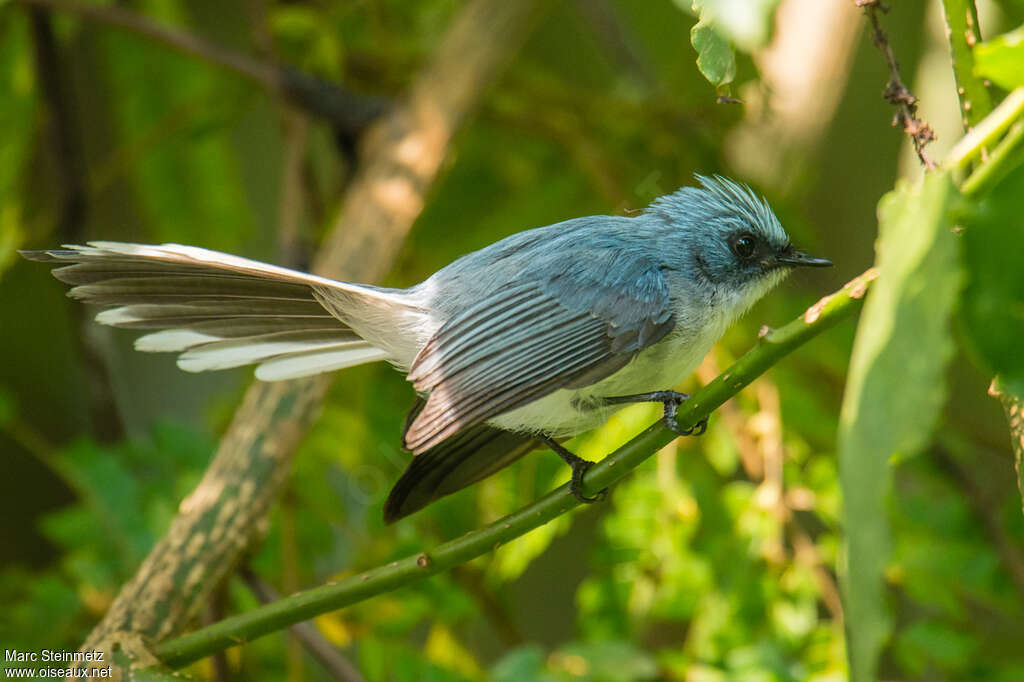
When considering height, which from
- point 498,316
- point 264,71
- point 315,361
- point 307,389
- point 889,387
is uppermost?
point 264,71

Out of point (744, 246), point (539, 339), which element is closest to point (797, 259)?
point (744, 246)

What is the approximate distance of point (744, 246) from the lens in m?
1.78

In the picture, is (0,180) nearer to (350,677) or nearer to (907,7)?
(350,677)

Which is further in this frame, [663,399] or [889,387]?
[663,399]

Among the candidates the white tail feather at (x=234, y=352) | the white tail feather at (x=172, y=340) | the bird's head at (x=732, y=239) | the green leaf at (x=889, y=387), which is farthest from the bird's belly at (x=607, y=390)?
the green leaf at (x=889, y=387)

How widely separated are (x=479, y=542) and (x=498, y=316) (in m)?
0.46

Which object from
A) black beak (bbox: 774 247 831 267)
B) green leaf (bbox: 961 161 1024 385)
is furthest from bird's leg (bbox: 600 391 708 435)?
green leaf (bbox: 961 161 1024 385)

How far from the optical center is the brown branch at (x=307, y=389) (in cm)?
163

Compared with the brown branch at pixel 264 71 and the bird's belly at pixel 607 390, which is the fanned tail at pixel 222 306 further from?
the brown branch at pixel 264 71

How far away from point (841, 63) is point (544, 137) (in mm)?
1243

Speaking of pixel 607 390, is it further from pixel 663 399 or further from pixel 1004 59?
pixel 1004 59

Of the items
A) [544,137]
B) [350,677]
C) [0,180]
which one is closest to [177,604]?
[350,677]

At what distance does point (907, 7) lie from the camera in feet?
11.5

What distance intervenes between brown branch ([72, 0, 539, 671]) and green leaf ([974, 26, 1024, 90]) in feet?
Answer: 4.69
